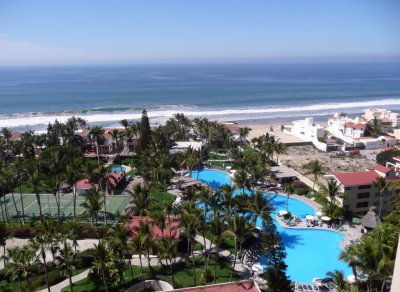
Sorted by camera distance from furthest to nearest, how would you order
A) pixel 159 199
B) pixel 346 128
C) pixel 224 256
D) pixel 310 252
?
pixel 346 128 < pixel 159 199 < pixel 310 252 < pixel 224 256

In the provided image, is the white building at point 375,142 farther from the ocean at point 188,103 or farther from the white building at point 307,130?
the ocean at point 188,103

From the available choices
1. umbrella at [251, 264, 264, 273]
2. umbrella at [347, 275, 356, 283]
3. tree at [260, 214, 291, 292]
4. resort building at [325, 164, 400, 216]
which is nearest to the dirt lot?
resort building at [325, 164, 400, 216]

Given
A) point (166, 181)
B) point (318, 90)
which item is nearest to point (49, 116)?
point (166, 181)

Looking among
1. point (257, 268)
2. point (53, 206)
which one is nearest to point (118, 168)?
point (53, 206)

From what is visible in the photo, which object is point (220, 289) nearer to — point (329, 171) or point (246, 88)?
point (329, 171)

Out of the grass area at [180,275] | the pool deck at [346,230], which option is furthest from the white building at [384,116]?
the grass area at [180,275]

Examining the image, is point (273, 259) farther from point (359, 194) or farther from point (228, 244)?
point (359, 194)

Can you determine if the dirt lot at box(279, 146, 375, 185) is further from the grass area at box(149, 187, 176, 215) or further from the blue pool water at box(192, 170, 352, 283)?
the grass area at box(149, 187, 176, 215)
